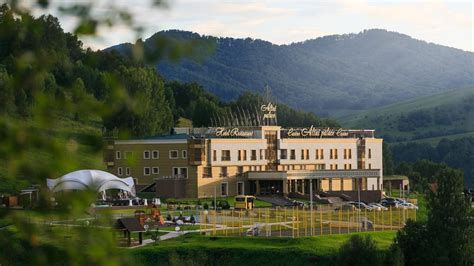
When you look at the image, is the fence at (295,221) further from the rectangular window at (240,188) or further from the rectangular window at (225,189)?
the rectangular window at (240,188)

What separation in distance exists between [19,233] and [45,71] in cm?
77

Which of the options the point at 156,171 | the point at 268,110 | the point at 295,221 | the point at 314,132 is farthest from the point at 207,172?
the point at 295,221

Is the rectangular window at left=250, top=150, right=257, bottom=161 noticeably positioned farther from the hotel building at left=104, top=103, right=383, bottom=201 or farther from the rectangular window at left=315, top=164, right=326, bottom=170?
the rectangular window at left=315, top=164, right=326, bottom=170

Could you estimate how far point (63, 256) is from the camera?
4.70m

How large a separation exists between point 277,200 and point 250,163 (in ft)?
20.6

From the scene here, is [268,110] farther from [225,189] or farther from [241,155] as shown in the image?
[225,189]

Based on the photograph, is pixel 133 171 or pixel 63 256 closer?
pixel 63 256

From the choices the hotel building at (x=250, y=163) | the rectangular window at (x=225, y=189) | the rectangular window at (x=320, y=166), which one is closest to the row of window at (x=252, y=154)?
the hotel building at (x=250, y=163)

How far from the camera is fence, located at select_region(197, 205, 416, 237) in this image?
56406 mm

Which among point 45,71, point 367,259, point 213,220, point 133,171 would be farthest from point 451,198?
point 45,71

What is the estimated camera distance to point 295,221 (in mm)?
60406

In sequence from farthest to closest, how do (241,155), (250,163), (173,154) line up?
(250,163) → (241,155) → (173,154)

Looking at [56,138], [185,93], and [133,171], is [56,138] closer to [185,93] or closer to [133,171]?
[133,171]

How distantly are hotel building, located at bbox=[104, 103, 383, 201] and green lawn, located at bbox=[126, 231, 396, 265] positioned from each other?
24274mm
